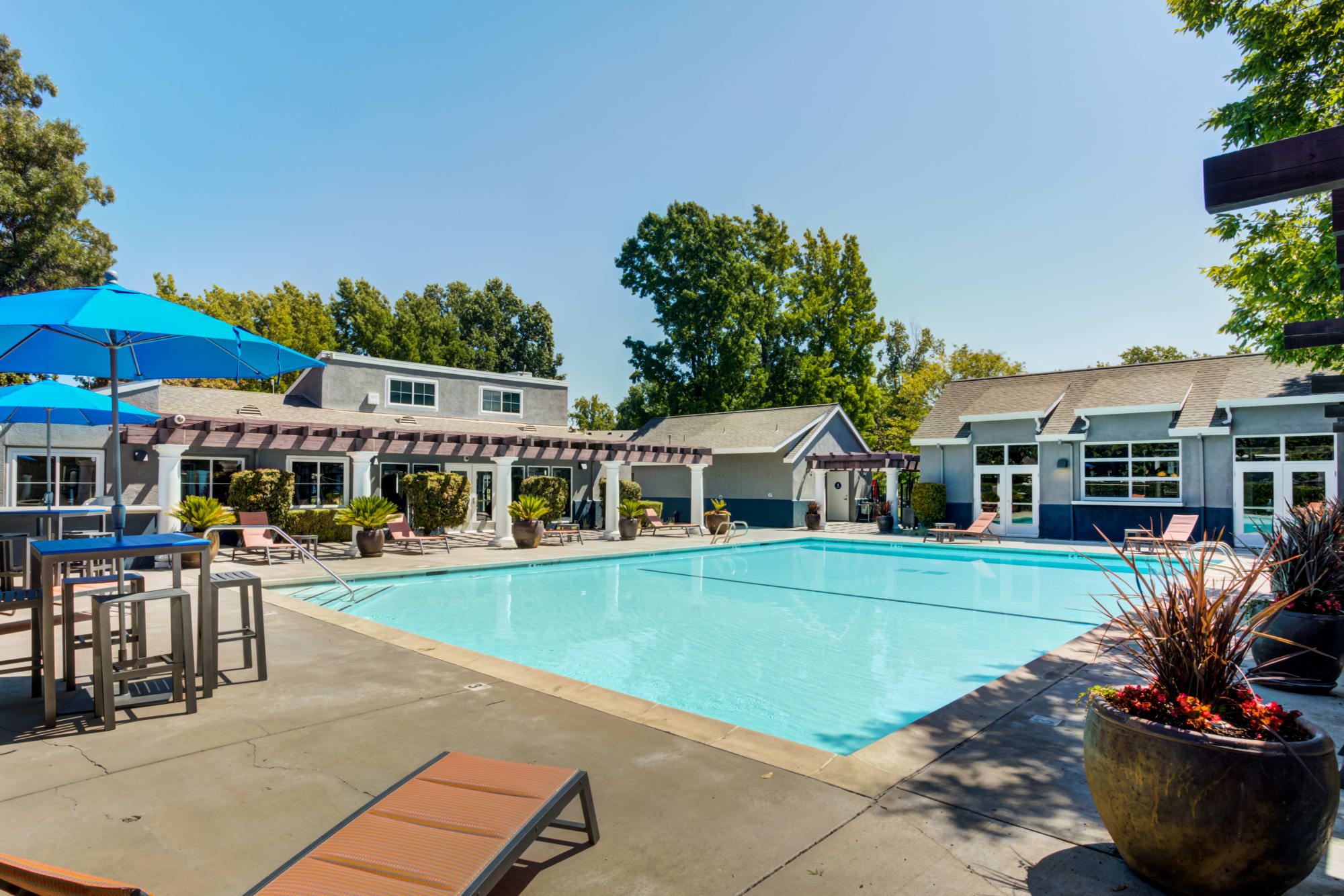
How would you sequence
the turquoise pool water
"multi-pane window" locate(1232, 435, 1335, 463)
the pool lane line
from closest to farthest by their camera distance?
1. the turquoise pool water
2. the pool lane line
3. "multi-pane window" locate(1232, 435, 1335, 463)

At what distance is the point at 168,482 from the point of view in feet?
44.7

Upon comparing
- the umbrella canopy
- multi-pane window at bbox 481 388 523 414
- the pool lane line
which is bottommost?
the pool lane line

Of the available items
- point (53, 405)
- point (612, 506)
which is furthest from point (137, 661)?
point (612, 506)

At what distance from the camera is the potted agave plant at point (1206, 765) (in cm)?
233

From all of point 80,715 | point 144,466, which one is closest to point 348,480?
point 144,466

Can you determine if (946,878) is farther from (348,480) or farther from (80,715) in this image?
(348,480)

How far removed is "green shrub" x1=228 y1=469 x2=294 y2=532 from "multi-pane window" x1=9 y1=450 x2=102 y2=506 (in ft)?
8.78

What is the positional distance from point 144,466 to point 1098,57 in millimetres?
22185

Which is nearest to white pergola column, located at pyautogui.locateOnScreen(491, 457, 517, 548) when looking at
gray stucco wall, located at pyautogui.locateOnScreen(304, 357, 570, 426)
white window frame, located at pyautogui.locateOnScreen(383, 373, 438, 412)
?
gray stucco wall, located at pyautogui.locateOnScreen(304, 357, 570, 426)

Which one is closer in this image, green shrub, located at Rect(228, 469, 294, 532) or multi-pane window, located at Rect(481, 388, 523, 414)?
green shrub, located at Rect(228, 469, 294, 532)

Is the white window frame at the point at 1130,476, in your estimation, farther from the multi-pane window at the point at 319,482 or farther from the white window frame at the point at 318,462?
the multi-pane window at the point at 319,482

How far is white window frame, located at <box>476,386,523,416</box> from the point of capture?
24.6m

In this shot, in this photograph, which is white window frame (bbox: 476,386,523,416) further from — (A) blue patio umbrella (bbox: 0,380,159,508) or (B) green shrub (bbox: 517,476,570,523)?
(A) blue patio umbrella (bbox: 0,380,159,508)

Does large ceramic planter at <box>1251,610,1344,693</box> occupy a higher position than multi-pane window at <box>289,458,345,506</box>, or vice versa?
multi-pane window at <box>289,458,345,506</box>
